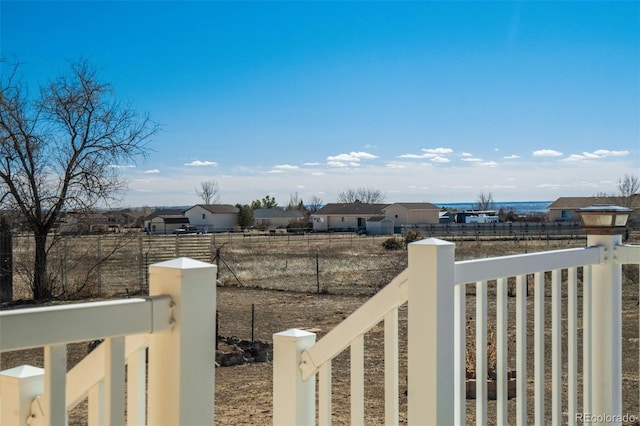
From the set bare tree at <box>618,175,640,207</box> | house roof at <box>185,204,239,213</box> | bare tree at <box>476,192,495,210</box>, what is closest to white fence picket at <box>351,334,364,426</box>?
bare tree at <box>618,175,640,207</box>

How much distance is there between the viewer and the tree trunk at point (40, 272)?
515 inches

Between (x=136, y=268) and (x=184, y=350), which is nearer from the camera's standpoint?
(x=184, y=350)

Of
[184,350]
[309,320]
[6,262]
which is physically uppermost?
[184,350]

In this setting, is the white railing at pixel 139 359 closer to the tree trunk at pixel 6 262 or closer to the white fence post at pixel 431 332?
the white fence post at pixel 431 332

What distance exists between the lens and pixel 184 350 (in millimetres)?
1263

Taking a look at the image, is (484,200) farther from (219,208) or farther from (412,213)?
(219,208)

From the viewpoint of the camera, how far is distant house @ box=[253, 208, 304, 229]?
64750 millimetres

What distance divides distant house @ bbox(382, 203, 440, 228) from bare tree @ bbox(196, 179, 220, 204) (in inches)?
769

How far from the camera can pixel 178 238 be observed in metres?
18.2

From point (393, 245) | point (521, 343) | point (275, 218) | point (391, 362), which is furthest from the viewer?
point (275, 218)

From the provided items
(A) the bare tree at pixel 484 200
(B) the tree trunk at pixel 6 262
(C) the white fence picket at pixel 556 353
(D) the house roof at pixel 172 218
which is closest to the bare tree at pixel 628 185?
(B) the tree trunk at pixel 6 262

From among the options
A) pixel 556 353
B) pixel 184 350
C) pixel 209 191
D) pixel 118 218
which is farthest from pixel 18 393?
pixel 209 191

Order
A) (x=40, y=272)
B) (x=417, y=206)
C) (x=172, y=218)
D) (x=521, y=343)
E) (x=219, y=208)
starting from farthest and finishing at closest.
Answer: (x=219, y=208) → (x=172, y=218) → (x=417, y=206) → (x=40, y=272) → (x=521, y=343)

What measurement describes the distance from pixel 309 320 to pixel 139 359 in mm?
9309
